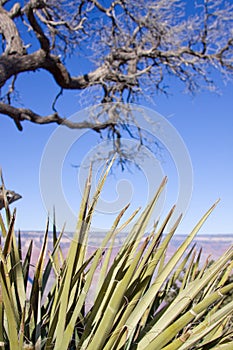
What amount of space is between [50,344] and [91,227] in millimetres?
397

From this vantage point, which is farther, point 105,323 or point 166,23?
point 166,23

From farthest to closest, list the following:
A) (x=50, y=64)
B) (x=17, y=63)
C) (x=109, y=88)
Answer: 1. (x=109, y=88)
2. (x=50, y=64)
3. (x=17, y=63)

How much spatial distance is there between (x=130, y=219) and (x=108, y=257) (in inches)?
6.9

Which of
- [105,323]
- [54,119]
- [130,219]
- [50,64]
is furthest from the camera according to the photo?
[54,119]

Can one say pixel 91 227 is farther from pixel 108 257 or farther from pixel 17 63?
pixel 17 63

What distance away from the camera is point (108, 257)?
5.36ft

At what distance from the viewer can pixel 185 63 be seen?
8.02m

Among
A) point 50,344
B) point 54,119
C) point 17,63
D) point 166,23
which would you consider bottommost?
point 50,344

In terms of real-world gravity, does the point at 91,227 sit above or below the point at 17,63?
below

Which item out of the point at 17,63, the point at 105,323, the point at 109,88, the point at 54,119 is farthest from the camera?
the point at 109,88

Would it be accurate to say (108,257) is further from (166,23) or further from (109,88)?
(166,23)

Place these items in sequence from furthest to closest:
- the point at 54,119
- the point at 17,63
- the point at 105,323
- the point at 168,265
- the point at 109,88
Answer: the point at 109,88 → the point at 54,119 → the point at 17,63 → the point at 168,265 → the point at 105,323

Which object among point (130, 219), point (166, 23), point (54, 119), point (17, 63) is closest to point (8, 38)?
point (17, 63)

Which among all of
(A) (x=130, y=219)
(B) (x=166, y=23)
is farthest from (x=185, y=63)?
(A) (x=130, y=219)
